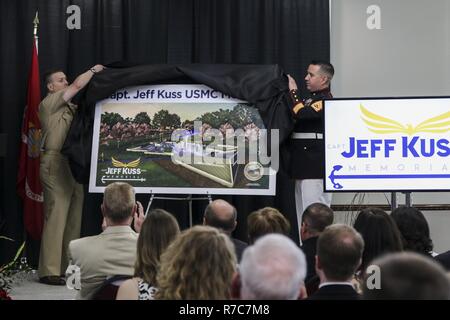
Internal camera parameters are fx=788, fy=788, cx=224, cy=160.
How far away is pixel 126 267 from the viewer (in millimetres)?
3203

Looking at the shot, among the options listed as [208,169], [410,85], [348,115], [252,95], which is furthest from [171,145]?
[410,85]

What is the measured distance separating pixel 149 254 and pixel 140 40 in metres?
3.99

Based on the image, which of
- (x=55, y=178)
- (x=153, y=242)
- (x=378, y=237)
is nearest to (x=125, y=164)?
(x=55, y=178)

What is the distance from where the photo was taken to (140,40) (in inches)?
258

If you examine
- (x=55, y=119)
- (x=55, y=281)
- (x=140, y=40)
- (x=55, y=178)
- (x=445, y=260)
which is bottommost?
(x=55, y=281)

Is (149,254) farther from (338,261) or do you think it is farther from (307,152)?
(307,152)

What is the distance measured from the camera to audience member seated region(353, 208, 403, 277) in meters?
3.25

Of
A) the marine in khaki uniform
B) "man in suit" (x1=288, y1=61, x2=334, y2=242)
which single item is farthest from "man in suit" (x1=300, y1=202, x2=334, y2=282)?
the marine in khaki uniform

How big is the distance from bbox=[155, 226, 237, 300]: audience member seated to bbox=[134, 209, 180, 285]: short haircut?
44cm

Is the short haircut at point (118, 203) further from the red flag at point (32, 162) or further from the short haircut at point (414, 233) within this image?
the red flag at point (32, 162)

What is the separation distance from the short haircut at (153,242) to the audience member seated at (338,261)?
0.58m

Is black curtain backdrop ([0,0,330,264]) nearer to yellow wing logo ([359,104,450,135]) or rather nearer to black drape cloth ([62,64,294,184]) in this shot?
black drape cloth ([62,64,294,184])

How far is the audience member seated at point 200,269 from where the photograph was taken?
2250 mm
